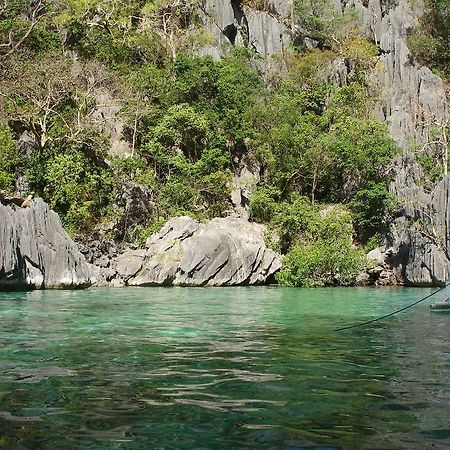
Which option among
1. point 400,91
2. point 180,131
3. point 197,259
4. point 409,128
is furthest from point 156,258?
point 400,91

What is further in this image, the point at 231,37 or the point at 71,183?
the point at 231,37

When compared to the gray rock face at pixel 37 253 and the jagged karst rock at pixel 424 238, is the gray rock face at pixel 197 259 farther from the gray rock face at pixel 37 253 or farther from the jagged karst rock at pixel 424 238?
the jagged karst rock at pixel 424 238

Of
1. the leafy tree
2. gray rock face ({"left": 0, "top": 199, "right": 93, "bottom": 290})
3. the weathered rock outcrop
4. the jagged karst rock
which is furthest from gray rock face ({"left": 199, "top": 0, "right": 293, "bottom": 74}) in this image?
gray rock face ({"left": 0, "top": 199, "right": 93, "bottom": 290})

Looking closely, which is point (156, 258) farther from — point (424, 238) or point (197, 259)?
point (424, 238)

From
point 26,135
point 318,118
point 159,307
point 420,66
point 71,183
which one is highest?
point 420,66

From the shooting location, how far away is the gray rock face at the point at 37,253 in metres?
18.1

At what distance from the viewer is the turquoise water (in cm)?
373

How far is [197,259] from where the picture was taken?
23.8m

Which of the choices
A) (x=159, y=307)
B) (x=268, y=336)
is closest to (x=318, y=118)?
(x=159, y=307)

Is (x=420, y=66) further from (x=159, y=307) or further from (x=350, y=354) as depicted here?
(x=350, y=354)

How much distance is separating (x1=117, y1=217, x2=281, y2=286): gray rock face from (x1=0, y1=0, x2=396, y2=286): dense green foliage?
1454mm

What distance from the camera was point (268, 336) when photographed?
8773mm

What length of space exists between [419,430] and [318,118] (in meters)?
30.1

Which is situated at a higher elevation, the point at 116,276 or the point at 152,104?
the point at 152,104
